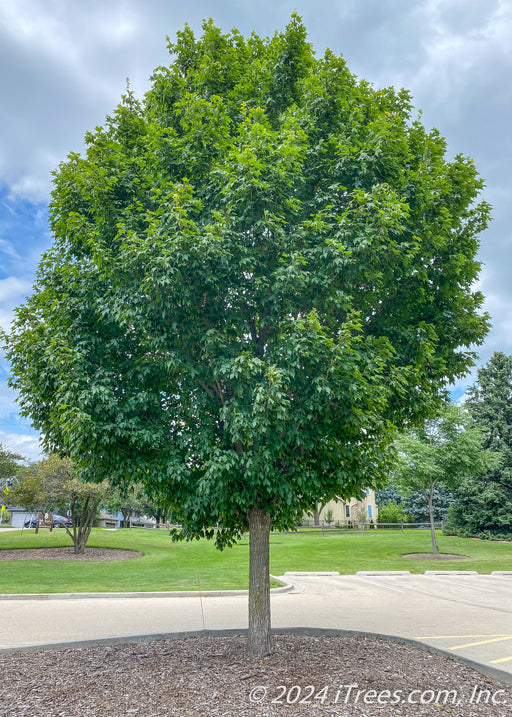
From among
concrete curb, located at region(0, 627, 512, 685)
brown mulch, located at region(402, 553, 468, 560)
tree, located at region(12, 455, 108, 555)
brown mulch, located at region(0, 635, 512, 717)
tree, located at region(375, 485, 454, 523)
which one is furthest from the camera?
tree, located at region(375, 485, 454, 523)

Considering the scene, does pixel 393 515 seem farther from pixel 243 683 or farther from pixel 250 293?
pixel 250 293

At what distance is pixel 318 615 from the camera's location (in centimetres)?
998

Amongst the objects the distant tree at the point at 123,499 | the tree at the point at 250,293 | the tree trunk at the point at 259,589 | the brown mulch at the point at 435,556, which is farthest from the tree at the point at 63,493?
the tree at the point at 250,293

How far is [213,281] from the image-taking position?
17.5 ft

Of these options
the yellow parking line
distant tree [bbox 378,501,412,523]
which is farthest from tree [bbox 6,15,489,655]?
distant tree [bbox 378,501,412,523]

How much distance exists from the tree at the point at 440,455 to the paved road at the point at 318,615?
792 cm

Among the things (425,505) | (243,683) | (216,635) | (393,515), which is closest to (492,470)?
(425,505)

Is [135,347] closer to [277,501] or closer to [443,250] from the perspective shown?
[277,501]

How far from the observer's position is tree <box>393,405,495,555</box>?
22.5 m

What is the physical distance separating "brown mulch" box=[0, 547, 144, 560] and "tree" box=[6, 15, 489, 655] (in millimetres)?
17259

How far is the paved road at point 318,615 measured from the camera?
786 centimetres

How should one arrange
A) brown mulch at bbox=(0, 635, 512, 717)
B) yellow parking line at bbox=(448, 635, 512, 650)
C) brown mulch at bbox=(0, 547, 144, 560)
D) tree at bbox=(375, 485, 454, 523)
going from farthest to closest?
tree at bbox=(375, 485, 454, 523) < brown mulch at bbox=(0, 547, 144, 560) < yellow parking line at bbox=(448, 635, 512, 650) < brown mulch at bbox=(0, 635, 512, 717)

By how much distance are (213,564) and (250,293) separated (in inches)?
657

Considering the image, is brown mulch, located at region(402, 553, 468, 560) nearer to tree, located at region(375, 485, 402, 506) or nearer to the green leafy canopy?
the green leafy canopy
